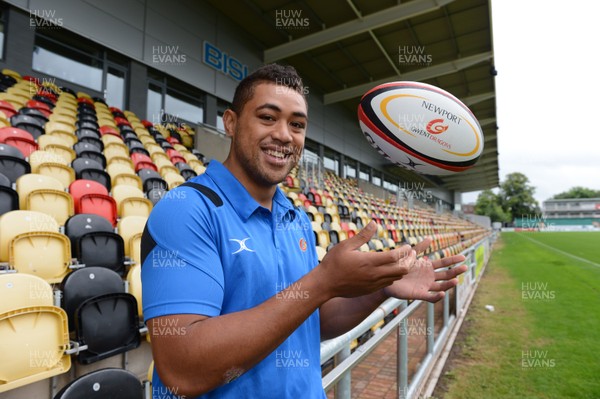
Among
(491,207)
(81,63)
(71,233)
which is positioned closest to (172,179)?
(71,233)

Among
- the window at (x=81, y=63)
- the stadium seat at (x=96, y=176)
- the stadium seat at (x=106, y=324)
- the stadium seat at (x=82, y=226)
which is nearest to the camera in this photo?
the stadium seat at (x=106, y=324)

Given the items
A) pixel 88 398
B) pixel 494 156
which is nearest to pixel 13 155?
pixel 88 398

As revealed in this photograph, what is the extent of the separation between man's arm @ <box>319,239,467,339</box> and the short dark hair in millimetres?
717

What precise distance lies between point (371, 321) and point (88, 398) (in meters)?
A: 1.36

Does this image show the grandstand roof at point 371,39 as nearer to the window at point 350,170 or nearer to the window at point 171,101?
the window at point 171,101

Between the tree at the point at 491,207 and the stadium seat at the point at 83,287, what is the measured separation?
80.0 metres

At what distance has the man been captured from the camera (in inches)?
31.1

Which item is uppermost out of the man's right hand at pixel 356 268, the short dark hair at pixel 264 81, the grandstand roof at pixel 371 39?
the grandstand roof at pixel 371 39

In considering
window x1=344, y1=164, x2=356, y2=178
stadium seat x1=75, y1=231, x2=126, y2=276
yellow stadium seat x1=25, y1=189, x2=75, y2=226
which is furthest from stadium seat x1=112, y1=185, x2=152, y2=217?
window x1=344, y1=164, x2=356, y2=178

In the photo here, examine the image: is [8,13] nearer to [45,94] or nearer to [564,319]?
[45,94]

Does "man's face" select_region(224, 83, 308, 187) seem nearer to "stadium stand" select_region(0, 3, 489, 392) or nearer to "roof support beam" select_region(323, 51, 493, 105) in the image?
"stadium stand" select_region(0, 3, 489, 392)

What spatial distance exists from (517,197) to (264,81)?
94599 mm

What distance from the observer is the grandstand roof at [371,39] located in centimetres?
1230

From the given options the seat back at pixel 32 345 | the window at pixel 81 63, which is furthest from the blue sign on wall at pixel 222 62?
the seat back at pixel 32 345
